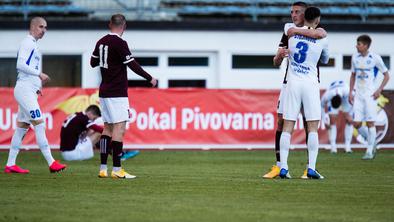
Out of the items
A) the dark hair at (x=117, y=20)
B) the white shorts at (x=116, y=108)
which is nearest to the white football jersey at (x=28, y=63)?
the white shorts at (x=116, y=108)

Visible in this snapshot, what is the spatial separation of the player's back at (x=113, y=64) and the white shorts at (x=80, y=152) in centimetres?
598

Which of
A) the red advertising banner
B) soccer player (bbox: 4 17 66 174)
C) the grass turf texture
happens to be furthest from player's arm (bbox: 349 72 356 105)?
soccer player (bbox: 4 17 66 174)

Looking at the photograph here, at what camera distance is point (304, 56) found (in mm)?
12977

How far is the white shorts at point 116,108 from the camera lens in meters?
13.4

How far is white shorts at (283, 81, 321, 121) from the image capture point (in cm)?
1300

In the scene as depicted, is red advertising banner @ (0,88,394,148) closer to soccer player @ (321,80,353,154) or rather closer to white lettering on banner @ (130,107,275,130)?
white lettering on banner @ (130,107,275,130)

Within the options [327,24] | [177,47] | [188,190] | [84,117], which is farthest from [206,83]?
[188,190]

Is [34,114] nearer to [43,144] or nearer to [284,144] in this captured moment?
[43,144]

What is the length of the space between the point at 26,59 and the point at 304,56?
4132 mm

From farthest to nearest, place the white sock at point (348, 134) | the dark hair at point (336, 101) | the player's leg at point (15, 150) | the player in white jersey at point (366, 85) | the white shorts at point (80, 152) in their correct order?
the dark hair at point (336, 101), the white sock at point (348, 134), the player in white jersey at point (366, 85), the white shorts at point (80, 152), the player's leg at point (15, 150)

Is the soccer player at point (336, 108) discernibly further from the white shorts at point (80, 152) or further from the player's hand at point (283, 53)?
the player's hand at point (283, 53)

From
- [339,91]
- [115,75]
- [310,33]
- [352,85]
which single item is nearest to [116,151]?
[115,75]

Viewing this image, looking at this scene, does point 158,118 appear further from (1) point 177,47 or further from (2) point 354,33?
(2) point 354,33

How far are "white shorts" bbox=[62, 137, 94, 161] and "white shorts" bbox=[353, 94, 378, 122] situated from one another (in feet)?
17.9
